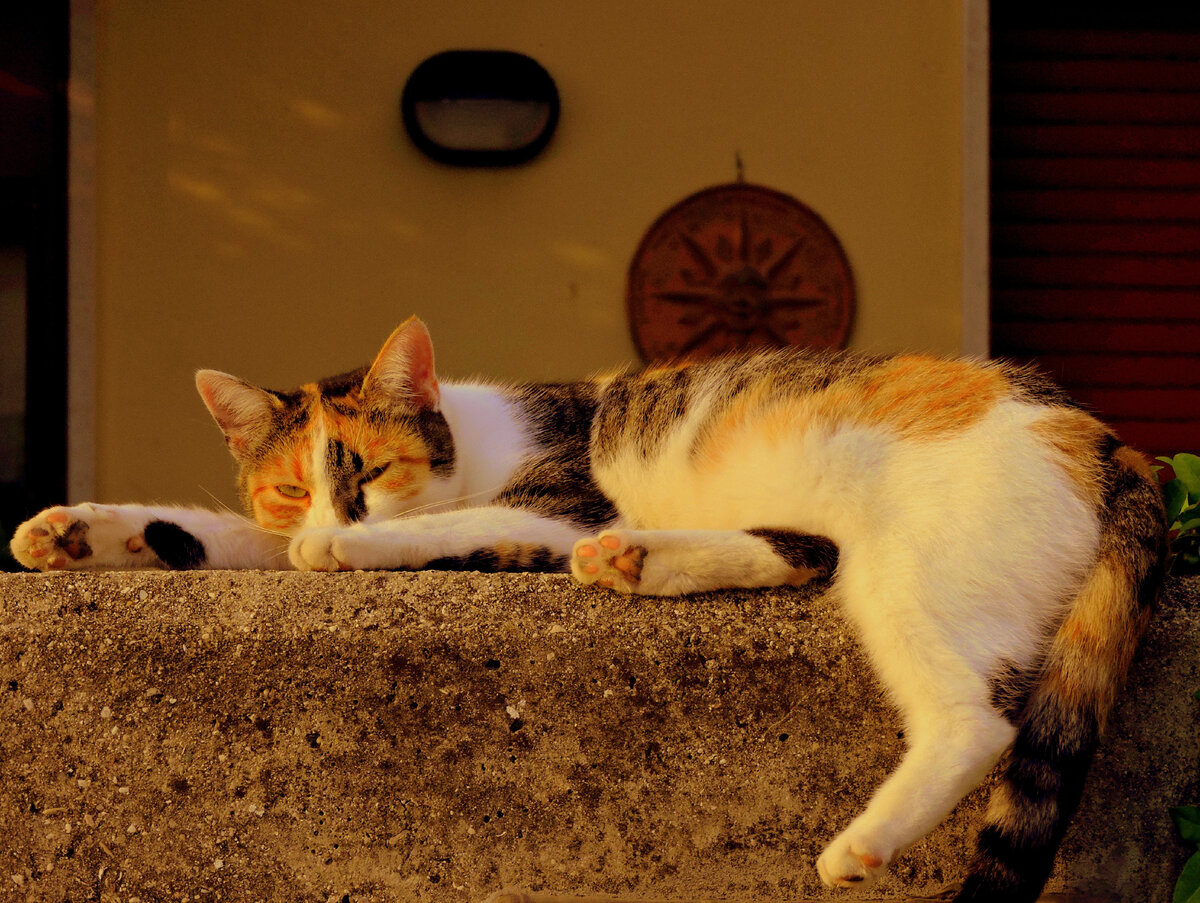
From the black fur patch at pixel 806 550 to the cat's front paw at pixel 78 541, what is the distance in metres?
1.19

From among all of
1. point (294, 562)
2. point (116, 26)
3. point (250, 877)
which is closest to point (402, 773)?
point (250, 877)

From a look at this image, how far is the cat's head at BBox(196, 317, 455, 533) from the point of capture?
202cm

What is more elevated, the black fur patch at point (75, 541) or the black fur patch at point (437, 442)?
the black fur patch at point (437, 442)

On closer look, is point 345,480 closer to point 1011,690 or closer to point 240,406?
point 240,406

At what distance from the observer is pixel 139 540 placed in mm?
1904

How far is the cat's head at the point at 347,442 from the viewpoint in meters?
2.02

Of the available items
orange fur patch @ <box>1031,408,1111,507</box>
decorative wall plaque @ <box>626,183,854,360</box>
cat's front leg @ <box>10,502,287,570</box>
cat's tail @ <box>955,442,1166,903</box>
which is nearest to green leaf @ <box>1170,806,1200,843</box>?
cat's tail @ <box>955,442,1166,903</box>

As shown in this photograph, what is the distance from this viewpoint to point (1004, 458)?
1.58 metres

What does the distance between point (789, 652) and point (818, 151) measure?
322 cm

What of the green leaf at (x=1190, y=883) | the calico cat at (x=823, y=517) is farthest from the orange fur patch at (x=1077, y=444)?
the green leaf at (x=1190, y=883)

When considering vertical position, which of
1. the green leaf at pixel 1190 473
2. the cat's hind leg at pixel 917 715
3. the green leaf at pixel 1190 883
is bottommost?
the green leaf at pixel 1190 883

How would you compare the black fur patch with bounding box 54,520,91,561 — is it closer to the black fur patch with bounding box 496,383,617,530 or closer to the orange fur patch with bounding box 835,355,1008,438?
the black fur patch with bounding box 496,383,617,530

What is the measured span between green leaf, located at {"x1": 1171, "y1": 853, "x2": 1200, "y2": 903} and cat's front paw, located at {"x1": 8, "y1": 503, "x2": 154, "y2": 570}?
1.85 meters

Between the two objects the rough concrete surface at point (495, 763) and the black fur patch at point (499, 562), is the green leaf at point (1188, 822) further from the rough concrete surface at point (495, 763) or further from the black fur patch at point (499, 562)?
the black fur patch at point (499, 562)
